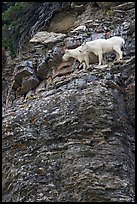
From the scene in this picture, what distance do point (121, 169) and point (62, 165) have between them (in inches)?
49.9

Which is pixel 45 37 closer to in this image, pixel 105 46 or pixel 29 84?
pixel 29 84

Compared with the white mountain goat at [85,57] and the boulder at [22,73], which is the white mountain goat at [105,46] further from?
the boulder at [22,73]

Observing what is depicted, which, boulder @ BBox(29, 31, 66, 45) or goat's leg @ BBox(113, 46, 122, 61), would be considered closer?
goat's leg @ BBox(113, 46, 122, 61)

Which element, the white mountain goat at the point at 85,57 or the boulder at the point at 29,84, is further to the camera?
the boulder at the point at 29,84

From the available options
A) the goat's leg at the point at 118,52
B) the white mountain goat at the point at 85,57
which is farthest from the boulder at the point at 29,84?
the goat's leg at the point at 118,52

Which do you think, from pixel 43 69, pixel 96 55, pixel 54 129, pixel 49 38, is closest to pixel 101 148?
pixel 54 129

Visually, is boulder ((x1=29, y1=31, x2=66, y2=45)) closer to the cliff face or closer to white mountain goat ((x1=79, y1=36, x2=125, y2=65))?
white mountain goat ((x1=79, y1=36, x2=125, y2=65))

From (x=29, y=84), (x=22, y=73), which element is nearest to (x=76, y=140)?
(x=29, y=84)

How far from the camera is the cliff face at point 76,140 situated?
9.19 m

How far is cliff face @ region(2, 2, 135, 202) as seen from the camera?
9.19m

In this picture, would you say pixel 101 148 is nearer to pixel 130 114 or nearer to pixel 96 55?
pixel 130 114

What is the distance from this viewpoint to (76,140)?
10.4 metres

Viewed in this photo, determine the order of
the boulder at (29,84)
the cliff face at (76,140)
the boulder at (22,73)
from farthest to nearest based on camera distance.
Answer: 1. the boulder at (22,73)
2. the boulder at (29,84)
3. the cliff face at (76,140)

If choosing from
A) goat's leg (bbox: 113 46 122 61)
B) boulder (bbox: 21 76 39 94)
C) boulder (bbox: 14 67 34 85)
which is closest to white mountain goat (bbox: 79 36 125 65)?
goat's leg (bbox: 113 46 122 61)
